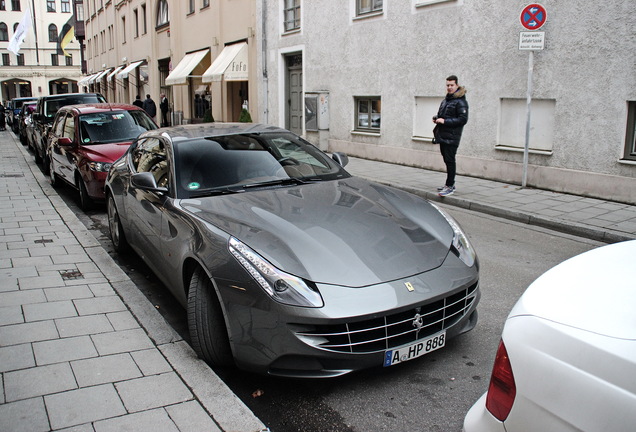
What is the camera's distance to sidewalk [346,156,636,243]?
7570 millimetres

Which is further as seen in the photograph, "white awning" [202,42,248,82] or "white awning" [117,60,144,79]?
"white awning" [117,60,144,79]

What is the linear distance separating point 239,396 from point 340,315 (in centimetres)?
92

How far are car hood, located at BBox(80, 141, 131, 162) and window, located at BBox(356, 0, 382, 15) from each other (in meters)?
7.80

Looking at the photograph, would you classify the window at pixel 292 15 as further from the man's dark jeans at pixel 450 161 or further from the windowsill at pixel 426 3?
the man's dark jeans at pixel 450 161

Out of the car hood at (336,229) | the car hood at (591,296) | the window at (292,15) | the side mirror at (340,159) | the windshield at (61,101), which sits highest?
the window at (292,15)

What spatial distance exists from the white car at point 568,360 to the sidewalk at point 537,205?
18.5ft

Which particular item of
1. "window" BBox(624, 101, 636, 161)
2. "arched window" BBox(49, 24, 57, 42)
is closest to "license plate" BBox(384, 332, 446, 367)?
"window" BBox(624, 101, 636, 161)

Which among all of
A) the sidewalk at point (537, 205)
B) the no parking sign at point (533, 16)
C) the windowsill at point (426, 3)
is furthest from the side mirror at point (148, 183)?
the windowsill at point (426, 3)

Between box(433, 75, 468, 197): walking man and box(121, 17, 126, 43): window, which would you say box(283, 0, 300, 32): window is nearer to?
box(433, 75, 468, 197): walking man

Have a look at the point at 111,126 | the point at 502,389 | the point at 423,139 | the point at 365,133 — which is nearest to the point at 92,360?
the point at 502,389

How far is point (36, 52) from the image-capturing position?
246 ft

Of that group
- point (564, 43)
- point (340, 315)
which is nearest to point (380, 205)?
point (340, 315)

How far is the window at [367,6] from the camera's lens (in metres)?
14.4

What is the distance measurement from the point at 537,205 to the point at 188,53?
2184 centimetres
